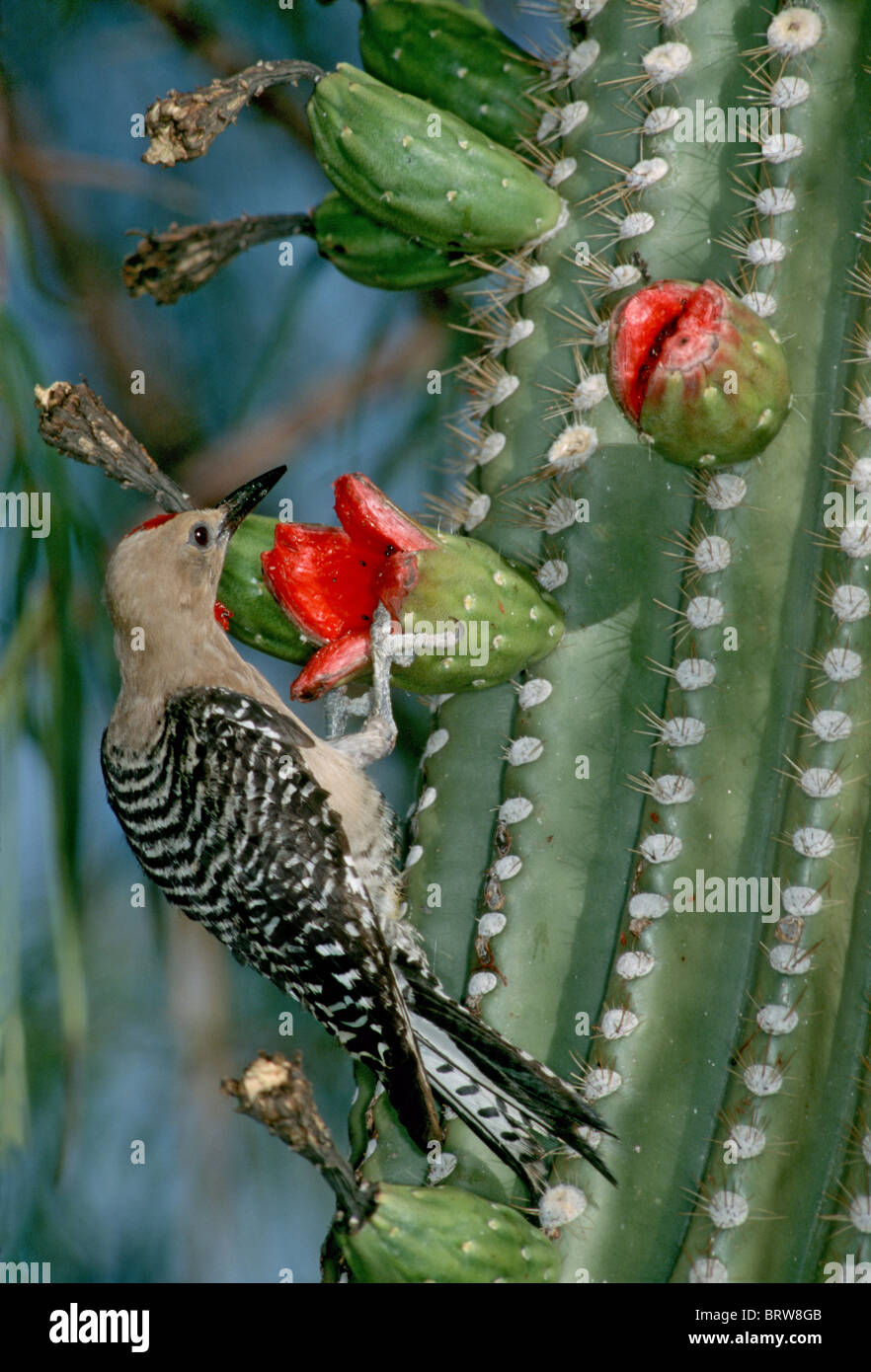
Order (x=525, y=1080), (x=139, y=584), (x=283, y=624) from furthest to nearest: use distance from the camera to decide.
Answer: (x=139, y=584)
(x=283, y=624)
(x=525, y=1080)

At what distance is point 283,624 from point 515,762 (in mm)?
319

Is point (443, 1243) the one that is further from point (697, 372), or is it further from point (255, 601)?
point (697, 372)

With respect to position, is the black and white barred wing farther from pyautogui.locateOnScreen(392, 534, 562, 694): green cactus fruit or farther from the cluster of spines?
pyautogui.locateOnScreen(392, 534, 562, 694): green cactus fruit

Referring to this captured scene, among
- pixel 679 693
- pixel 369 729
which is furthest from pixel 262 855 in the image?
pixel 679 693

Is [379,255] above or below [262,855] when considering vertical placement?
above

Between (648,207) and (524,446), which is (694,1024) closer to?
(524,446)

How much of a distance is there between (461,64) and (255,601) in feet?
2.14

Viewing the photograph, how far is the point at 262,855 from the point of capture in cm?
155

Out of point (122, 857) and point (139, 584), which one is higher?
point (139, 584)

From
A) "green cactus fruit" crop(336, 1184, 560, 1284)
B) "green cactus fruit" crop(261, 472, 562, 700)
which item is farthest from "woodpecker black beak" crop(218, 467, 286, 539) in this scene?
"green cactus fruit" crop(336, 1184, 560, 1284)

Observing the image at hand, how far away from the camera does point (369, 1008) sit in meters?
1.43

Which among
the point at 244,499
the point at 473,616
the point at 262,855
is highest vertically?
the point at 244,499

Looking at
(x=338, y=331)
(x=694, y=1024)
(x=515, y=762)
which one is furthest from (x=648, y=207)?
(x=694, y=1024)

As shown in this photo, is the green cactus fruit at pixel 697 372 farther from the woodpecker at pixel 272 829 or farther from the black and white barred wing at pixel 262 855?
the black and white barred wing at pixel 262 855
